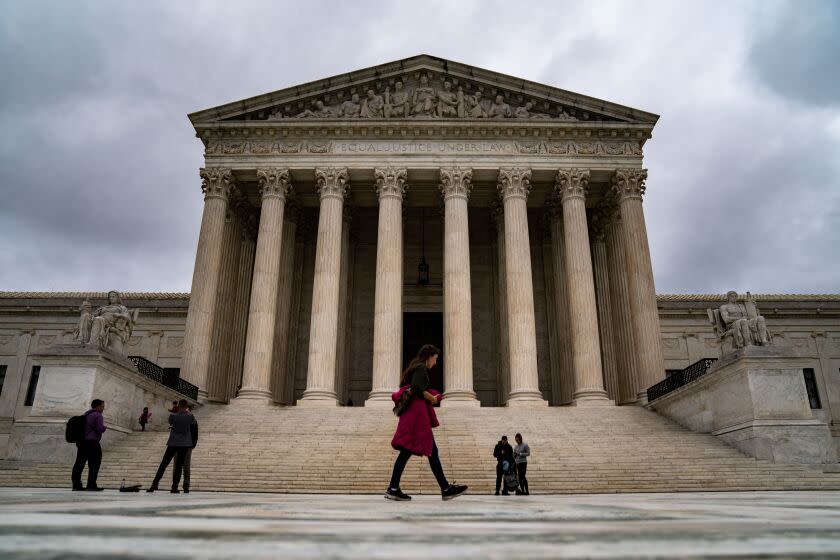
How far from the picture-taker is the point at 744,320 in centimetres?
1675

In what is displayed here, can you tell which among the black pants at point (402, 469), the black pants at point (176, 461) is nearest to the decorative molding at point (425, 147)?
the black pants at point (176, 461)

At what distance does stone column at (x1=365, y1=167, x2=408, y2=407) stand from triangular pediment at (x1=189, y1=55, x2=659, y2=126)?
3210mm

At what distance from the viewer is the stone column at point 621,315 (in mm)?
25891

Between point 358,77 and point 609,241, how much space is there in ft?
48.7

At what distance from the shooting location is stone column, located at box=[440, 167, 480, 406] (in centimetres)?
2248

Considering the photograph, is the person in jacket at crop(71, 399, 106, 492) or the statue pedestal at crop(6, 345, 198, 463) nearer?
the person in jacket at crop(71, 399, 106, 492)

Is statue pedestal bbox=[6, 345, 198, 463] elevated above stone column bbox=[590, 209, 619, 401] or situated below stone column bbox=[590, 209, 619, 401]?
below

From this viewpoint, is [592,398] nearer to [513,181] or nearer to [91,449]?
[513,181]

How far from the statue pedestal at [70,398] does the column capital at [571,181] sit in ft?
61.0

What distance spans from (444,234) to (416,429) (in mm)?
20899

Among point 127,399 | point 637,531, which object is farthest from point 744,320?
point 127,399

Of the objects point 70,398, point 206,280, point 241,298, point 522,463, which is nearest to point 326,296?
point 206,280

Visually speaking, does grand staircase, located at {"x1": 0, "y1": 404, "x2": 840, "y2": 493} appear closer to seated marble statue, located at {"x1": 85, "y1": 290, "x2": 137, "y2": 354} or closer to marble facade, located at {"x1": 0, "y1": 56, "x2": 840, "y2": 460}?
seated marble statue, located at {"x1": 85, "y1": 290, "x2": 137, "y2": 354}

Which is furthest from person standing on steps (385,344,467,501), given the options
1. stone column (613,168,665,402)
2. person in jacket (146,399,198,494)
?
stone column (613,168,665,402)
